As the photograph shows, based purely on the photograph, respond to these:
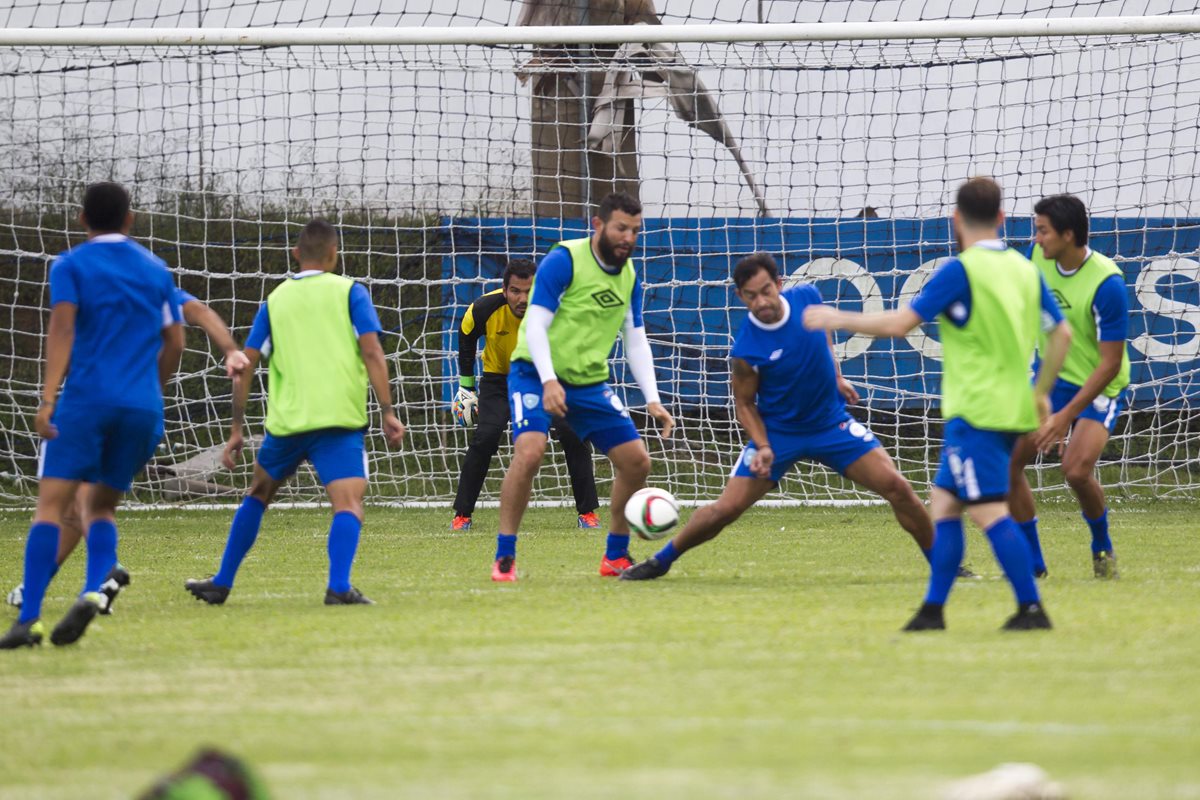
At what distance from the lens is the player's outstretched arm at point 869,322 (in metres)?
5.73

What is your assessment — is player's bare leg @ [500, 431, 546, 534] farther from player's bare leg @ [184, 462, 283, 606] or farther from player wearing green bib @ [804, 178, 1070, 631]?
player wearing green bib @ [804, 178, 1070, 631]

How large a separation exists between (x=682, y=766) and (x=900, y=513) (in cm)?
428

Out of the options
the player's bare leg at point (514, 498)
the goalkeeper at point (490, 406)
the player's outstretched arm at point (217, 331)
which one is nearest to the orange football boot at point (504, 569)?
the player's bare leg at point (514, 498)

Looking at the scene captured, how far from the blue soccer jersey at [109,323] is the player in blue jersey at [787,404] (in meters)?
2.80

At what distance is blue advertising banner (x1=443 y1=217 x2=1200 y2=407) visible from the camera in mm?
14383

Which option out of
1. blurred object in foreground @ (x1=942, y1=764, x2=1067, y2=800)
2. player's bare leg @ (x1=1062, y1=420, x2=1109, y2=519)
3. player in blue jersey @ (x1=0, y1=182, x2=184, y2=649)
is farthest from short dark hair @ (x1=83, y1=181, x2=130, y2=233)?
player's bare leg @ (x1=1062, y1=420, x2=1109, y2=519)

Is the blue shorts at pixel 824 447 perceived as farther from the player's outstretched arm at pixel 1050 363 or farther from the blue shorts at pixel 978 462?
the blue shorts at pixel 978 462

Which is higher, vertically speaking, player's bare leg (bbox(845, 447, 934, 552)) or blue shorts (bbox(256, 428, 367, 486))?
blue shorts (bbox(256, 428, 367, 486))

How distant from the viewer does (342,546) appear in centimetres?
729

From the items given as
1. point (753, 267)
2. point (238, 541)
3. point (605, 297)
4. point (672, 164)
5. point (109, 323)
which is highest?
point (672, 164)

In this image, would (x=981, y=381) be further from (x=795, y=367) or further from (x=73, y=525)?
(x=73, y=525)

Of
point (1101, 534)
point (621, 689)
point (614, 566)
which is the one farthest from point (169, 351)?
point (1101, 534)

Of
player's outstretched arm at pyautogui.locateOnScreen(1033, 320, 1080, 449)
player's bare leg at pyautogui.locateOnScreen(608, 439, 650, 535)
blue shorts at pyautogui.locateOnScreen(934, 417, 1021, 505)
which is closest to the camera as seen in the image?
blue shorts at pyautogui.locateOnScreen(934, 417, 1021, 505)

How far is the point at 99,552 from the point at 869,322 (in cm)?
333
